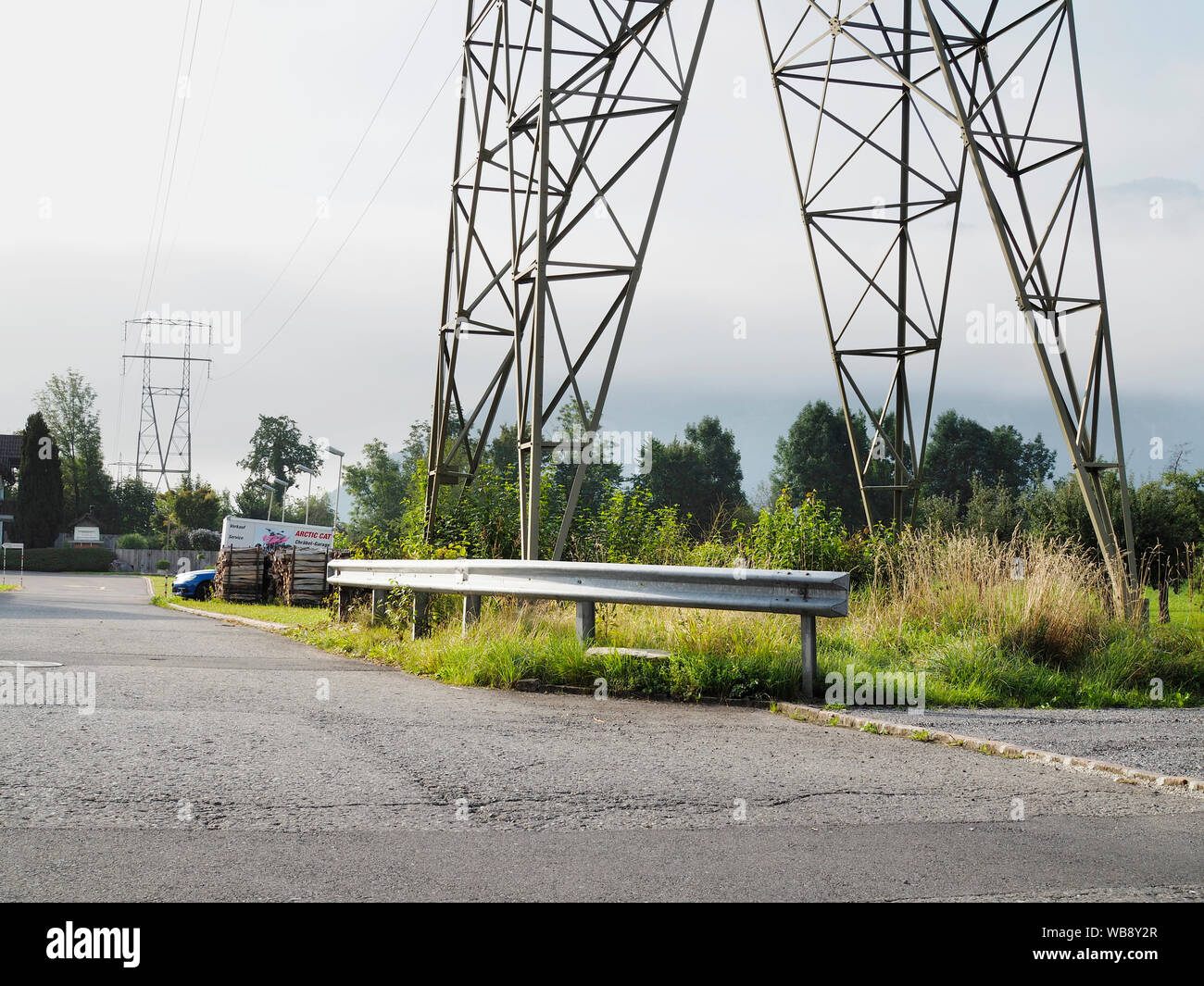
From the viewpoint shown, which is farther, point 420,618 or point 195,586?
point 195,586

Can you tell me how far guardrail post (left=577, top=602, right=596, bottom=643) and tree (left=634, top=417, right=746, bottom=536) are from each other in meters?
67.9

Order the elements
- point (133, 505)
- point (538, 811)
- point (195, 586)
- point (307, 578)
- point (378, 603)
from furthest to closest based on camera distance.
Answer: point (133, 505) → point (195, 586) → point (307, 578) → point (378, 603) → point (538, 811)

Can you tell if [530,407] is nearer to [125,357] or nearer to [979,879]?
[979,879]

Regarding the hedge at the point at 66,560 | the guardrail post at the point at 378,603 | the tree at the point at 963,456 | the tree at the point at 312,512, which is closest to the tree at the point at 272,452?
the tree at the point at 312,512

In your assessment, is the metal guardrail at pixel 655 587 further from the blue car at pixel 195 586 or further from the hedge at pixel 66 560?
the hedge at pixel 66 560

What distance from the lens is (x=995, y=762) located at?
5512 mm

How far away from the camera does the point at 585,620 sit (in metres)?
8.72

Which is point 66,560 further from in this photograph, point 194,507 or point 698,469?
point 698,469

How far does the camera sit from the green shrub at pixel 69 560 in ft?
236

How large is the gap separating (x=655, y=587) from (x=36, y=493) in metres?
85.6

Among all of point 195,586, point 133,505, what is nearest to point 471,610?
point 195,586

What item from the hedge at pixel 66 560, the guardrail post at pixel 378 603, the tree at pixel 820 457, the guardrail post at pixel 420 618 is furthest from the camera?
the tree at pixel 820 457

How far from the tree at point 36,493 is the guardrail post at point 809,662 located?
281ft

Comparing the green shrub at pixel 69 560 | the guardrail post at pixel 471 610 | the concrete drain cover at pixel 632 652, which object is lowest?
the green shrub at pixel 69 560
